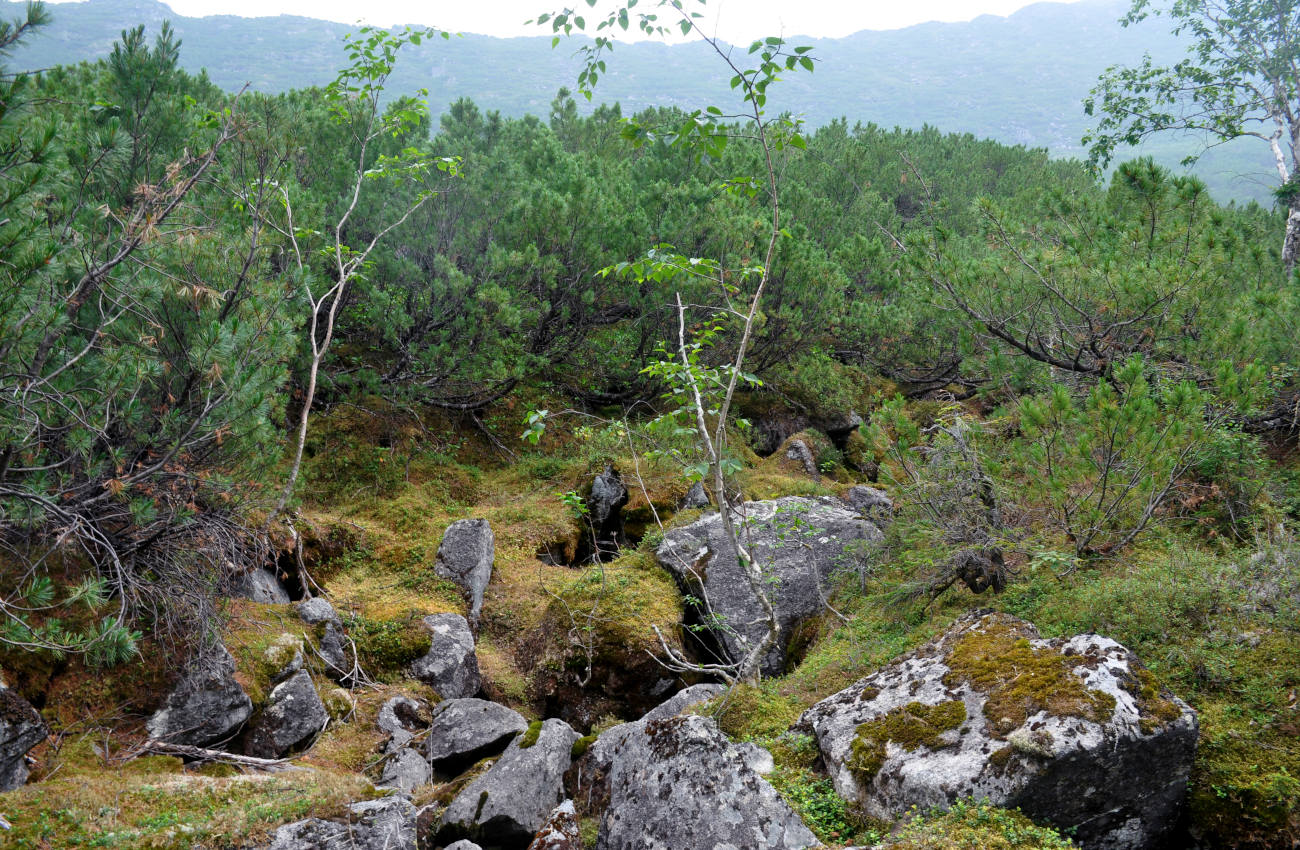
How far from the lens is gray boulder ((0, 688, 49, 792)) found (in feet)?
13.7

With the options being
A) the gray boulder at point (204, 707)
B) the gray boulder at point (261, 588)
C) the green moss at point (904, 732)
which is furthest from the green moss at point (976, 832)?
the gray boulder at point (261, 588)

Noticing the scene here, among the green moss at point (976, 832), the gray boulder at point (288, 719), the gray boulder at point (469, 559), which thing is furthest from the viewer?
the gray boulder at point (469, 559)

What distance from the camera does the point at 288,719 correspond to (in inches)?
230

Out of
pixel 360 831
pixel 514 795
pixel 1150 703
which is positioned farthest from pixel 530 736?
pixel 1150 703

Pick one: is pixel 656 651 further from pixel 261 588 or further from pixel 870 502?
pixel 261 588

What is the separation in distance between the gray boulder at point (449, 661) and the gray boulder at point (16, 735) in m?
3.20

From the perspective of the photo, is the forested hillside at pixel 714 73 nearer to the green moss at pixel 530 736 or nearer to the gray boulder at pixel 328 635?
the gray boulder at pixel 328 635

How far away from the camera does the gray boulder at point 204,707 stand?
5191 mm

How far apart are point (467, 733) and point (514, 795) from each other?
145 cm

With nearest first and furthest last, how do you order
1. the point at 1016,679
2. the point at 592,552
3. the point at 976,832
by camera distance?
the point at 976,832 → the point at 1016,679 → the point at 592,552

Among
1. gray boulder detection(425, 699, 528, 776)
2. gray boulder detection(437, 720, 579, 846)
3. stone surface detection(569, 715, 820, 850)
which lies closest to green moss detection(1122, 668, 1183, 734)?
stone surface detection(569, 715, 820, 850)

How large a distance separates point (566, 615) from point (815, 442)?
22.8 ft

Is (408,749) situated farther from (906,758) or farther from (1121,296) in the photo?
(1121,296)

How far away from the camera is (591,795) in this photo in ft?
15.7
